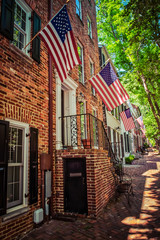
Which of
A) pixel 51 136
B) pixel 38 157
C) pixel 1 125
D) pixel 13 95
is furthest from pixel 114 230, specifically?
pixel 13 95

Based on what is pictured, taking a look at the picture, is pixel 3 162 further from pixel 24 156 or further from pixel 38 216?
pixel 38 216

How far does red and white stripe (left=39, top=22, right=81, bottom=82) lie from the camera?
13.5 ft

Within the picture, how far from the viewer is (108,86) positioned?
643 centimetres

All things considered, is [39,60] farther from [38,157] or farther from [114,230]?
[114,230]

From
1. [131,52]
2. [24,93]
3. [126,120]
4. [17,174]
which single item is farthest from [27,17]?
[126,120]

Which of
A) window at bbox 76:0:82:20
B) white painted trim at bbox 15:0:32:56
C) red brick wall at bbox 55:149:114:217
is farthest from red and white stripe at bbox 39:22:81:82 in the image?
window at bbox 76:0:82:20

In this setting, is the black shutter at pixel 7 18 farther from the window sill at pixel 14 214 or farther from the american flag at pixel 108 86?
the window sill at pixel 14 214

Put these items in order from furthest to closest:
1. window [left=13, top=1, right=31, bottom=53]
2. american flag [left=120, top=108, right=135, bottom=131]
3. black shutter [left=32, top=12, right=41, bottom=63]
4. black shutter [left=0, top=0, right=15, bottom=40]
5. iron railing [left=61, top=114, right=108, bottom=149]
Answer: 1. american flag [left=120, top=108, right=135, bottom=131]
2. iron railing [left=61, top=114, right=108, bottom=149]
3. black shutter [left=32, top=12, right=41, bottom=63]
4. window [left=13, top=1, right=31, bottom=53]
5. black shutter [left=0, top=0, right=15, bottom=40]

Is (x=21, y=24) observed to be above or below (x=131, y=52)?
below

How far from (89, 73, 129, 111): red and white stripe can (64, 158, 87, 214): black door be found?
2.71 metres

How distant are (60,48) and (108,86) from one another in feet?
8.82

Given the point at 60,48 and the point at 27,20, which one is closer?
the point at 60,48

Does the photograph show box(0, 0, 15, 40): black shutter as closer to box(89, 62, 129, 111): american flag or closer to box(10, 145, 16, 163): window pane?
box(10, 145, 16, 163): window pane

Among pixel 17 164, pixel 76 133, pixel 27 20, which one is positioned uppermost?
pixel 27 20
